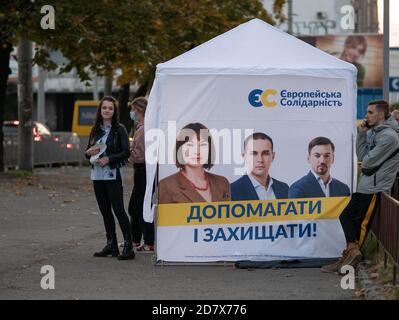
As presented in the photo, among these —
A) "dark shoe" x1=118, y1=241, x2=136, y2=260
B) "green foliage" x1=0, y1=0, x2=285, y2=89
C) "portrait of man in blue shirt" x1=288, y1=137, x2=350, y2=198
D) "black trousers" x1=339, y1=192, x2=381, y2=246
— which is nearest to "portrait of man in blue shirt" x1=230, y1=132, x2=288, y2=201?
"portrait of man in blue shirt" x1=288, y1=137, x2=350, y2=198

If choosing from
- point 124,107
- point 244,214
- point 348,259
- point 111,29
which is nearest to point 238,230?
point 244,214

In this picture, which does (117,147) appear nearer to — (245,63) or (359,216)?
(245,63)

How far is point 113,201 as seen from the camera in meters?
12.6

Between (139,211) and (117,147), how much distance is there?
3.95ft

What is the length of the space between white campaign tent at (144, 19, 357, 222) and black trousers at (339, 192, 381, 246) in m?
1.01

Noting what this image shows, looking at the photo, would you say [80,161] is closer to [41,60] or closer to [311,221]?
[41,60]

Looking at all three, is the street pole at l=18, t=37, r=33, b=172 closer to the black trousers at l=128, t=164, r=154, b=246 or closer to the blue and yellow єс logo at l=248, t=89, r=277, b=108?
the black trousers at l=128, t=164, r=154, b=246

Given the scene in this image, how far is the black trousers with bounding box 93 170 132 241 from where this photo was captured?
12602mm

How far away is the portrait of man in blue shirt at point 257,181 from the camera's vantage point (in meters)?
11.8

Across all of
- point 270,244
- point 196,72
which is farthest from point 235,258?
point 196,72

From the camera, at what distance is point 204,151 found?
466 inches

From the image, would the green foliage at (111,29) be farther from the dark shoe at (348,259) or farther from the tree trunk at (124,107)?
the dark shoe at (348,259)

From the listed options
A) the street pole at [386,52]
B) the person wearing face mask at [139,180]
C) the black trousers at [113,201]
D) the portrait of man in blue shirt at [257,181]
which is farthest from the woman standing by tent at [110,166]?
the street pole at [386,52]
